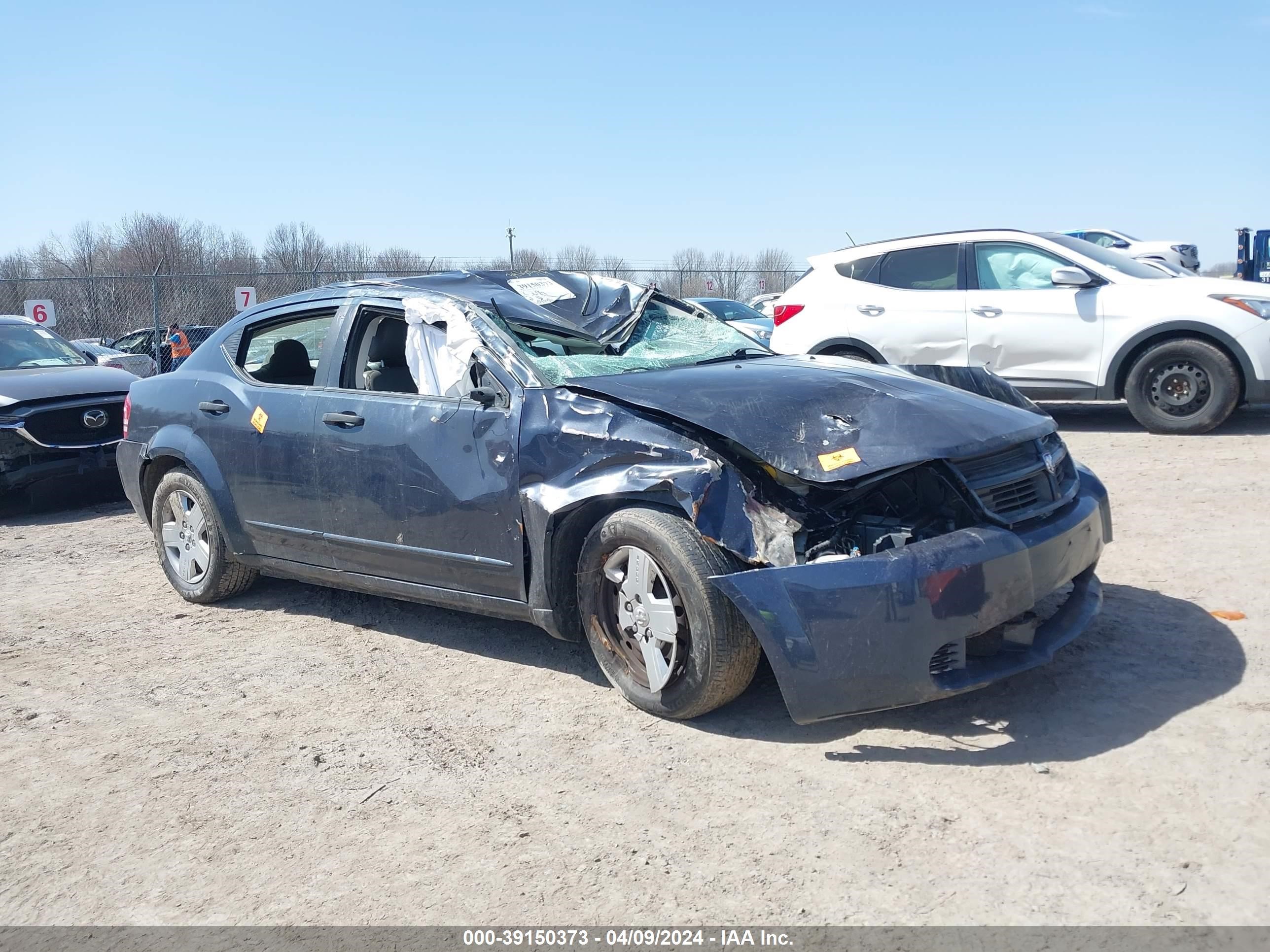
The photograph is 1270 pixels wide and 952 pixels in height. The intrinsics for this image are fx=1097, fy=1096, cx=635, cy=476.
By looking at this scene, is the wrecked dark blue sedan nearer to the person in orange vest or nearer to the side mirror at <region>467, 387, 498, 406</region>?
the side mirror at <region>467, 387, 498, 406</region>

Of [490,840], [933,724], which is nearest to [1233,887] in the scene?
[933,724]

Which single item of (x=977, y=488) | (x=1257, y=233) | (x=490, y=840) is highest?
(x=1257, y=233)

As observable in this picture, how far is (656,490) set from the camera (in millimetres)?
3926

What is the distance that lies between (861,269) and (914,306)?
727 mm

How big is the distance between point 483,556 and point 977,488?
6.38 ft

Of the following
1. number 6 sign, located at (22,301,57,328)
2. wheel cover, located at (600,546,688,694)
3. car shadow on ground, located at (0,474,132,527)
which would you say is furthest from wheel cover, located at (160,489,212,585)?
number 6 sign, located at (22,301,57,328)

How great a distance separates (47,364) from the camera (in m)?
9.80

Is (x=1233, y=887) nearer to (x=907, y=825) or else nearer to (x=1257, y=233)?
(x=907, y=825)

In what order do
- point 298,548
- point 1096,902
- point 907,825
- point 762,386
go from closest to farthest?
point 1096,902 < point 907,825 < point 762,386 < point 298,548

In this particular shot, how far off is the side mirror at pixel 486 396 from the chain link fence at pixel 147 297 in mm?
14200

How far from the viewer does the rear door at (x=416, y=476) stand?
4414mm

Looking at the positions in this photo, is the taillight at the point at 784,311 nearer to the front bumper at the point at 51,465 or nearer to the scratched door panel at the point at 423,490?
the front bumper at the point at 51,465

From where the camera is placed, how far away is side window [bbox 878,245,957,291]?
9953mm

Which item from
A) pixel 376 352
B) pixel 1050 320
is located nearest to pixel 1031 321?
pixel 1050 320
